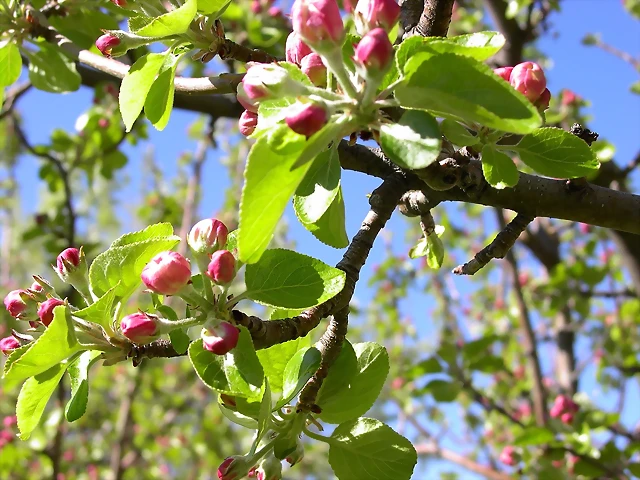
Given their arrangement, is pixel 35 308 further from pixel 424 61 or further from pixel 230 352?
pixel 424 61

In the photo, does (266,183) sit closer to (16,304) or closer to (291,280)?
(291,280)

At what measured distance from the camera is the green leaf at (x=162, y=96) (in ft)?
3.51

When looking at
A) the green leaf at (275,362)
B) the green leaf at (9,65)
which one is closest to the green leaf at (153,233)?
the green leaf at (275,362)

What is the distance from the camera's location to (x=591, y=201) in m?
1.03

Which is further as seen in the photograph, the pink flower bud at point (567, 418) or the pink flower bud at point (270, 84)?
the pink flower bud at point (567, 418)

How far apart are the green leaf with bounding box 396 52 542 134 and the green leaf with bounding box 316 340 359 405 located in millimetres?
446

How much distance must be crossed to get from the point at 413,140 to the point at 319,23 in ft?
0.54

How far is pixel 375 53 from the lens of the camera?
25.5 inches

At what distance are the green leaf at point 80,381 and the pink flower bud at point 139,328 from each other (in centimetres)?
12

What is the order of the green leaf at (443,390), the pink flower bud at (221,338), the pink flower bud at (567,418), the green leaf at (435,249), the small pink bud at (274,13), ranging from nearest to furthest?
the pink flower bud at (221,338)
the green leaf at (435,249)
the pink flower bud at (567,418)
the green leaf at (443,390)
the small pink bud at (274,13)

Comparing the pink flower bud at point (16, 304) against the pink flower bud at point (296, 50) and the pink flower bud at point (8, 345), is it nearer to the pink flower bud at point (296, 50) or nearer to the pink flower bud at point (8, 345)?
the pink flower bud at point (8, 345)

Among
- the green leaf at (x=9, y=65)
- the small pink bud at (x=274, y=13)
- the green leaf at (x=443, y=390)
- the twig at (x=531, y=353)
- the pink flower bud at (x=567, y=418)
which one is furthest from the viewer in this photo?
the twig at (x=531, y=353)

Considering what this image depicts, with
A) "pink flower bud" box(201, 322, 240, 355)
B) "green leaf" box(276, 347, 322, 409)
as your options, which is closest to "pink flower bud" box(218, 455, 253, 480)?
"green leaf" box(276, 347, 322, 409)

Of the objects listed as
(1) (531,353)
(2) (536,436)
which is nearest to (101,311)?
(2) (536,436)
